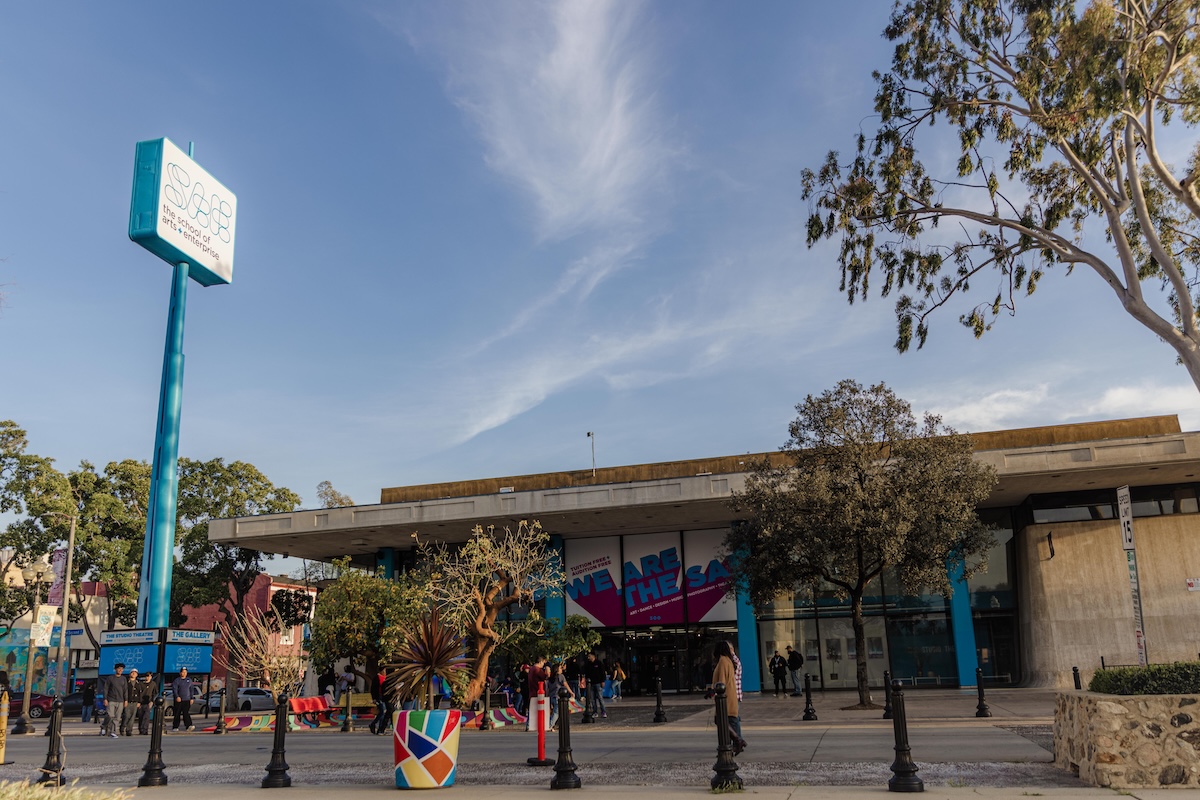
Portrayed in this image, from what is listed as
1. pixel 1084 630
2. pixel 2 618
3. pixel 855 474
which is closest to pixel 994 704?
pixel 855 474

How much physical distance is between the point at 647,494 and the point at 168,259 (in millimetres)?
20888

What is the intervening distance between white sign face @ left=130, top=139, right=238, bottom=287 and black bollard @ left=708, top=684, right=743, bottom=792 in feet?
98.0

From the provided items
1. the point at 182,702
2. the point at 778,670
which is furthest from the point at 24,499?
the point at 778,670

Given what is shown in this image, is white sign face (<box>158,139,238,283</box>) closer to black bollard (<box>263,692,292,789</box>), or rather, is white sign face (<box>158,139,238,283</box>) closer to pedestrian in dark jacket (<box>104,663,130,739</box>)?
pedestrian in dark jacket (<box>104,663,130,739</box>)

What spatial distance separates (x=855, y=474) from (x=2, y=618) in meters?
38.8

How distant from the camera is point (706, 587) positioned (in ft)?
111

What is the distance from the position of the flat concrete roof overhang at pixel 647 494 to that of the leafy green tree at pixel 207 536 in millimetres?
3436

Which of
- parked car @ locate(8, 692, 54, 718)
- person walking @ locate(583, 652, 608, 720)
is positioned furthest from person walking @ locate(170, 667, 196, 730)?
parked car @ locate(8, 692, 54, 718)

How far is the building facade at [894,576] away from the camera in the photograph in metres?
28.7

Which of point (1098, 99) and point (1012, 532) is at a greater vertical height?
point (1098, 99)

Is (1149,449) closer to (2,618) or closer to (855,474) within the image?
(855,474)

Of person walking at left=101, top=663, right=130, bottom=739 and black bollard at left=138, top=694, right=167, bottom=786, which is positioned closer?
black bollard at left=138, top=694, right=167, bottom=786

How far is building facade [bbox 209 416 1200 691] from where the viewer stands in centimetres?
2872

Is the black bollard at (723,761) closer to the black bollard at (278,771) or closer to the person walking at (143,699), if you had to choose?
the black bollard at (278,771)
